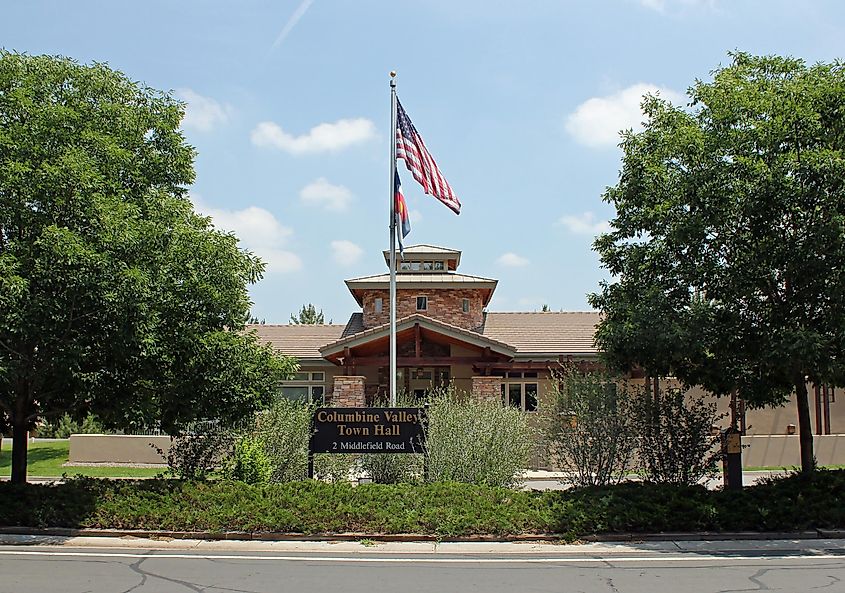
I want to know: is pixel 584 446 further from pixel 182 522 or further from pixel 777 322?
pixel 182 522

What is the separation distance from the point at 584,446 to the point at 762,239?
4652 mm

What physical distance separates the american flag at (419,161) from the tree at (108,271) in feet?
17.4

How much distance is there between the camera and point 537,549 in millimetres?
11359

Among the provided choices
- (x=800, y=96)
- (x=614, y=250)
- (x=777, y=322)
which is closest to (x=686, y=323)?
(x=777, y=322)

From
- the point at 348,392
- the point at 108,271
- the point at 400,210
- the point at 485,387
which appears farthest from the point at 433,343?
the point at 108,271

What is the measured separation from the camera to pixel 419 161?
19.4 m

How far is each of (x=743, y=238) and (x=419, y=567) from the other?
23.7ft

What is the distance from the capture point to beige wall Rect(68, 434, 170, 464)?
24391 millimetres

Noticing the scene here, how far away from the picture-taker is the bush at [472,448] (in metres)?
15.0

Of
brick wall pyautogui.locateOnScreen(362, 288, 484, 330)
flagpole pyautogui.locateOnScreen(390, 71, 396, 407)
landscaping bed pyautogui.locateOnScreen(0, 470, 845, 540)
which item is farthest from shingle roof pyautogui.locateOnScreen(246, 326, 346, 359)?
landscaping bed pyautogui.locateOnScreen(0, 470, 845, 540)

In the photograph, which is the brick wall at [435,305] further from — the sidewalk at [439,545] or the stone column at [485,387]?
the sidewalk at [439,545]

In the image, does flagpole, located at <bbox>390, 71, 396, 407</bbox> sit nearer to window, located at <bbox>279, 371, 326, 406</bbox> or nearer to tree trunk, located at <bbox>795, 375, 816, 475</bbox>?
tree trunk, located at <bbox>795, 375, 816, 475</bbox>

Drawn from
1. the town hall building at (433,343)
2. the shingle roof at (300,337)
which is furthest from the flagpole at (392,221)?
the shingle roof at (300,337)

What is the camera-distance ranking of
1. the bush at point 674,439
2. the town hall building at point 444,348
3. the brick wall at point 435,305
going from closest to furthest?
the bush at point 674,439 < the town hall building at point 444,348 < the brick wall at point 435,305
